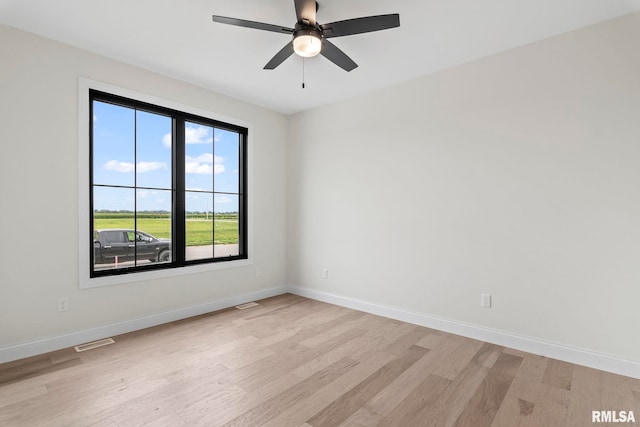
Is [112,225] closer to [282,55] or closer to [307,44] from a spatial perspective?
[282,55]

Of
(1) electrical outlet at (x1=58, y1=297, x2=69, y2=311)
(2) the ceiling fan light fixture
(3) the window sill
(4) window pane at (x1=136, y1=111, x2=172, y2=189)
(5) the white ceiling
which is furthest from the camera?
(4) window pane at (x1=136, y1=111, x2=172, y2=189)

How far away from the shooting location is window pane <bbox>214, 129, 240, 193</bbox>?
404cm

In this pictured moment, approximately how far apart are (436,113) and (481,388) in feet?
8.42

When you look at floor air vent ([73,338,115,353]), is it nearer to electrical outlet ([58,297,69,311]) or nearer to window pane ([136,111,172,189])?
electrical outlet ([58,297,69,311])

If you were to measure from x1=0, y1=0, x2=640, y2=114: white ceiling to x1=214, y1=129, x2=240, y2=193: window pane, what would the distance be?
0.81 meters

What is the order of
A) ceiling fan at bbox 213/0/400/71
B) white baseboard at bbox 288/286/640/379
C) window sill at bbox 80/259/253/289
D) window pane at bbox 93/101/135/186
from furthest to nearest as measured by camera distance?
window pane at bbox 93/101/135/186, window sill at bbox 80/259/253/289, white baseboard at bbox 288/286/640/379, ceiling fan at bbox 213/0/400/71

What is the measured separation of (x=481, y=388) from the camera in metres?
2.16

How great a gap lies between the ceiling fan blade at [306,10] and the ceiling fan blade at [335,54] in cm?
20

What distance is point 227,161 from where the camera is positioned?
4164 millimetres

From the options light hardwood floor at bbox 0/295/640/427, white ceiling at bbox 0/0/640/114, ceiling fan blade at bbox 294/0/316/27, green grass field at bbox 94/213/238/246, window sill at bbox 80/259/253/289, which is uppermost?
white ceiling at bbox 0/0/640/114

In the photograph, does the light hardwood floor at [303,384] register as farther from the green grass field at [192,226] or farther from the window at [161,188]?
the green grass field at [192,226]

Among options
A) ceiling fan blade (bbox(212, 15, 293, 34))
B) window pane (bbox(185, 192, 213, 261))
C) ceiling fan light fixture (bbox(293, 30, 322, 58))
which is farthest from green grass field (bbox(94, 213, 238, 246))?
ceiling fan light fixture (bbox(293, 30, 322, 58))

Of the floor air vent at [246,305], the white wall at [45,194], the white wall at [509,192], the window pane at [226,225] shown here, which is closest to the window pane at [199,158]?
the window pane at [226,225]

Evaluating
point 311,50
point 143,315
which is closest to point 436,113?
point 311,50
